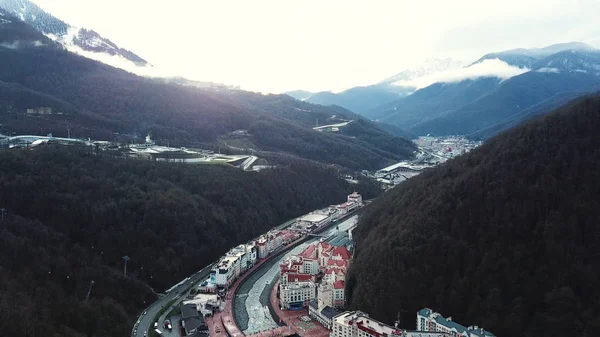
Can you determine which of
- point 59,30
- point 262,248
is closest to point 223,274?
point 262,248

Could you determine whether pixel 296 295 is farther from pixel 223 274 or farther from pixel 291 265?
pixel 223 274

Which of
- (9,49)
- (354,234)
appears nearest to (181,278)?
(354,234)

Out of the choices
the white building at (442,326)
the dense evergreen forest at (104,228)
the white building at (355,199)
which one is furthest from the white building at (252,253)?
the white building at (355,199)

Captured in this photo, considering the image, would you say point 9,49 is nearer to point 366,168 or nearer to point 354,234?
point 366,168

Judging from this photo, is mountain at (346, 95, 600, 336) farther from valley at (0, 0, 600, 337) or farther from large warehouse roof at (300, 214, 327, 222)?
large warehouse roof at (300, 214, 327, 222)

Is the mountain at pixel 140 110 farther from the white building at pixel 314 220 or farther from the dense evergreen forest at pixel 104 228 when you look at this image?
the white building at pixel 314 220

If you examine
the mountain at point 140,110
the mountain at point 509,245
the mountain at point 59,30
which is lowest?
the mountain at point 509,245

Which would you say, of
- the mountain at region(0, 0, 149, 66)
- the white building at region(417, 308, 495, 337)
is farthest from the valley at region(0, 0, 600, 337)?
the mountain at region(0, 0, 149, 66)
